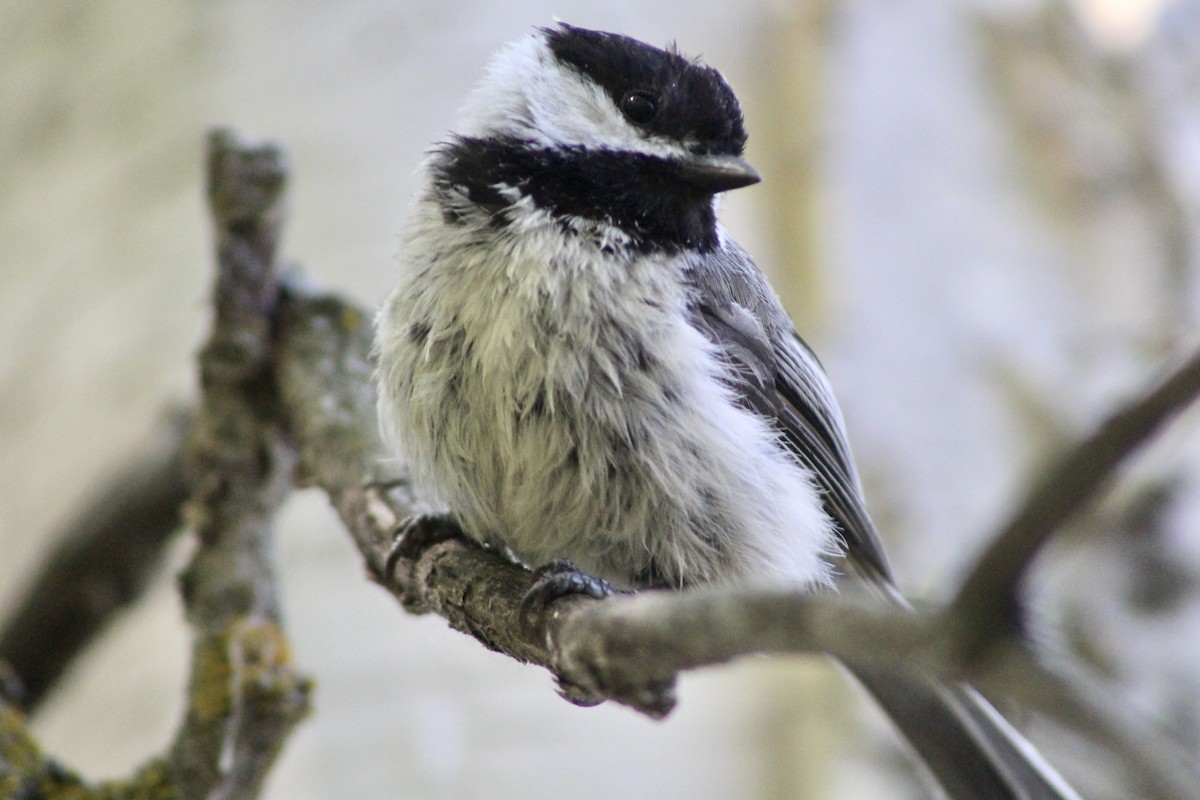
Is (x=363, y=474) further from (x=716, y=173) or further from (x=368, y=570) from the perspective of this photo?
(x=716, y=173)

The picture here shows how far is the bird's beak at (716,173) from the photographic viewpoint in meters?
1.15

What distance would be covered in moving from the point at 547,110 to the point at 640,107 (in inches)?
4.3

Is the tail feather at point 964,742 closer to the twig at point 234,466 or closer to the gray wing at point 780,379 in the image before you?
the gray wing at point 780,379

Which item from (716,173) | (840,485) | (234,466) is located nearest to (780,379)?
(840,485)

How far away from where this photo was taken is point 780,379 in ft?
4.28

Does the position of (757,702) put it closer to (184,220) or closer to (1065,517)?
(184,220)

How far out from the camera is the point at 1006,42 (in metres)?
2.89

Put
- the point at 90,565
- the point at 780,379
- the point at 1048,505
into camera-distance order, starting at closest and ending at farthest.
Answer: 1. the point at 1048,505
2. the point at 780,379
3. the point at 90,565

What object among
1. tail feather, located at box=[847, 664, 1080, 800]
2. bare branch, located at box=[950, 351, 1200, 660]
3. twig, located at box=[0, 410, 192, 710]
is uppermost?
bare branch, located at box=[950, 351, 1200, 660]

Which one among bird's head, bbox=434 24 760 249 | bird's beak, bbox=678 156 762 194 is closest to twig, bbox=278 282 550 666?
bird's head, bbox=434 24 760 249

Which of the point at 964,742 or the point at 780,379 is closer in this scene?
the point at 964,742

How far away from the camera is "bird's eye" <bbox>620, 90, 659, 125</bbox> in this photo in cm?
120

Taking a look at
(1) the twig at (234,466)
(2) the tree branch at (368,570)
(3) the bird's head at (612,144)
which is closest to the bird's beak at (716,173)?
(3) the bird's head at (612,144)

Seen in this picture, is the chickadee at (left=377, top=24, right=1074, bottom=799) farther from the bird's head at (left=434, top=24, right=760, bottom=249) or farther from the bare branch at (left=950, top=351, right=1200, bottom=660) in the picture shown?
the bare branch at (left=950, top=351, right=1200, bottom=660)
